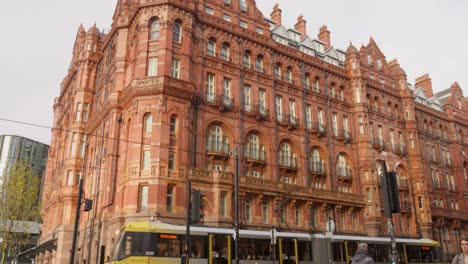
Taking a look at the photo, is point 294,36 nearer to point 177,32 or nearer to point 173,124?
point 177,32

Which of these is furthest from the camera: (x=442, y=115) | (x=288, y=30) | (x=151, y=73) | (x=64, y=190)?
(x=442, y=115)

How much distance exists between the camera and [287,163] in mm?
42438

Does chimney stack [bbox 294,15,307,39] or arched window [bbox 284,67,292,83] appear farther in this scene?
chimney stack [bbox 294,15,307,39]

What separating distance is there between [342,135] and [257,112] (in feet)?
42.9

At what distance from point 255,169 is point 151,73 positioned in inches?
540

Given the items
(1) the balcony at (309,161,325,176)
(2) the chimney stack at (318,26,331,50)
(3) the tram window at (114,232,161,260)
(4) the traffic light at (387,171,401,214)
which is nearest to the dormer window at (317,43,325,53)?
(2) the chimney stack at (318,26,331,50)

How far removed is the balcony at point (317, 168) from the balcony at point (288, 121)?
458cm

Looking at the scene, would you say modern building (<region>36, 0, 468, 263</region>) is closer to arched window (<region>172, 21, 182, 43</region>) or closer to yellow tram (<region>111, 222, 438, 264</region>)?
arched window (<region>172, 21, 182, 43</region>)

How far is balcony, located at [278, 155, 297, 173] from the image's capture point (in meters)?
41.5

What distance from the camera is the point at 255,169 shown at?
39.8 m

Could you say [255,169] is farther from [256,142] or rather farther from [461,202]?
[461,202]

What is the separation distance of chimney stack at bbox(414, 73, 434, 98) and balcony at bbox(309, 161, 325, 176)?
124 feet

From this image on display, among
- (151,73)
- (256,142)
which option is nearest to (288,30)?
(256,142)

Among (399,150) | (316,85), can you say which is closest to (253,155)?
(316,85)
